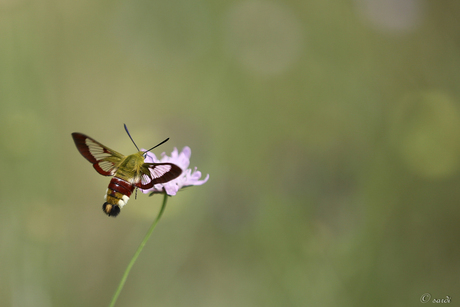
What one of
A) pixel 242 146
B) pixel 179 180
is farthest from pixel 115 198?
pixel 242 146

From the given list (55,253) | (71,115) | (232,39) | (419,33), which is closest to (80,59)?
(71,115)

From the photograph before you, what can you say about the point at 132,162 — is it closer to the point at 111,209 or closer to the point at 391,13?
the point at 111,209

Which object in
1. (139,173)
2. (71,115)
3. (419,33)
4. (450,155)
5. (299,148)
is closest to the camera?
(139,173)

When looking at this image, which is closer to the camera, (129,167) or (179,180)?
(129,167)

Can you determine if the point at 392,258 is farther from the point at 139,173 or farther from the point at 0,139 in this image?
the point at 0,139

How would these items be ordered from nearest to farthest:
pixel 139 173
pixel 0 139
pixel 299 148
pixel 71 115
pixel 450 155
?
1. pixel 139 173
2. pixel 0 139
3. pixel 450 155
4. pixel 299 148
5. pixel 71 115
